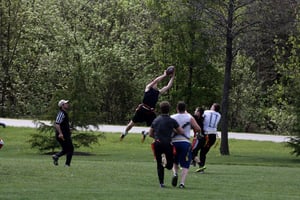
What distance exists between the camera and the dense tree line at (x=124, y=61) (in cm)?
4466

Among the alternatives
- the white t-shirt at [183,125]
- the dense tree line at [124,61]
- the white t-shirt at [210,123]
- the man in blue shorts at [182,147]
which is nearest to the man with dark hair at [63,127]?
the white t-shirt at [210,123]

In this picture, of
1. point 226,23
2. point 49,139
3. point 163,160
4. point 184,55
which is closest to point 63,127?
point 163,160

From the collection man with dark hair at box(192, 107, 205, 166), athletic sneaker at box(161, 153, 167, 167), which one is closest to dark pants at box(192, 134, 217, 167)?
man with dark hair at box(192, 107, 205, 166)

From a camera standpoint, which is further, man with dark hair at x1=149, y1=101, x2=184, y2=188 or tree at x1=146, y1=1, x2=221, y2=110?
tree at x1=146, y1=1, x2=221, y2=110

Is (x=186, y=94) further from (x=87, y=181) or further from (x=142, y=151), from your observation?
(x=87, y=181)

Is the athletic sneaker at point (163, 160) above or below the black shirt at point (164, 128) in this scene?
below

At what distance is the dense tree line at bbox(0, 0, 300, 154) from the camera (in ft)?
147

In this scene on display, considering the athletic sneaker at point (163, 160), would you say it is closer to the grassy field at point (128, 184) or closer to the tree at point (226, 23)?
the grassy field at point (128, 184)

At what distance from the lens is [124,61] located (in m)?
50.8

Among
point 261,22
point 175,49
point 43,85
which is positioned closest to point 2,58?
point 43,85

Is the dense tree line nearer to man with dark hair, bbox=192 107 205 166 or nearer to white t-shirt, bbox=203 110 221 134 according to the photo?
man with dark hair, bbox=192 107 205 166

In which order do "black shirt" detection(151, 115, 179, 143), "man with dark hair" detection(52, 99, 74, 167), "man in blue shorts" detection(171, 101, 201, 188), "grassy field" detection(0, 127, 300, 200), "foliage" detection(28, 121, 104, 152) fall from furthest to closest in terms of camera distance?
1. "foliage" detection(28, 121, 104, 152)
2. "man with dark hair" detection(52, 99, 74, 167)
3. "man in blue shorts" detection(171, 101, 201, 188)
4. "black shirt" detection(151, 115, 179, 143)
5. "grassy field" detection(0, 127, 300, 200)

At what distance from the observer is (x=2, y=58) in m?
51.9

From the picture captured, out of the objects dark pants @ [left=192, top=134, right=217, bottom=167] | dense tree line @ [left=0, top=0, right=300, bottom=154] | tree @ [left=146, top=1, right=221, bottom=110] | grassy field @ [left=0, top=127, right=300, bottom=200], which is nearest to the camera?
grassy field @ [left=0, top=127, right=300, bottom=200]
